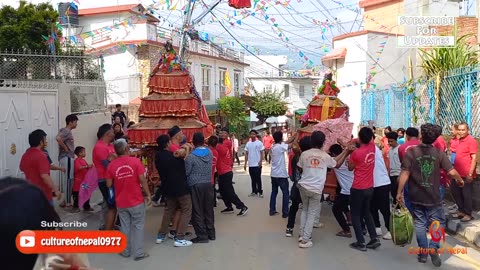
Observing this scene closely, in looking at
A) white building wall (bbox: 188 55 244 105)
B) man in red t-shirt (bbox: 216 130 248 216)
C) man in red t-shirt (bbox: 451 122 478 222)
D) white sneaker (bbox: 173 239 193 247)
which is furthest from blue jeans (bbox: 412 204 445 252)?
white building wall (bbox: 188 55 244 105)

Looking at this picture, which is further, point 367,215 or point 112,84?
point 112,84

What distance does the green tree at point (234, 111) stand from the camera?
30969mm

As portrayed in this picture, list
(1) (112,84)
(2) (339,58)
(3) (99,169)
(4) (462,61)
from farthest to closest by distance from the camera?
(1) (112,84)
(2) (339,58)
(4) (462,61)
(3) (99,169)

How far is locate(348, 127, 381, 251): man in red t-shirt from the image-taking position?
6527 millimetres

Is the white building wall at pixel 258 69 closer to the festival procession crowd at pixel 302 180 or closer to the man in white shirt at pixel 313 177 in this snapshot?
the festival procession crowd at pixel 302 180

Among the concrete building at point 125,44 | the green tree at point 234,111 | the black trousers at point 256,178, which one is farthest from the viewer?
the green tree at point 234,111

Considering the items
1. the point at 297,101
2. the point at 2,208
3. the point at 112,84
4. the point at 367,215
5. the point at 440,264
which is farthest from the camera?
the point at 297,101

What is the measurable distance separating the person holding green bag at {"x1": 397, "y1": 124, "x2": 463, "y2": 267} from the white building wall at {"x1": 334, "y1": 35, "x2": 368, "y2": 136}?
14.8 m

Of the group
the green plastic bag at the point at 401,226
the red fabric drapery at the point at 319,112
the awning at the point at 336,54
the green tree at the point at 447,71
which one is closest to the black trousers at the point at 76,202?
the red fabric drapery at the point at 319,112

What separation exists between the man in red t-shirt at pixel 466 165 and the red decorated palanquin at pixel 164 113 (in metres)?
4.70

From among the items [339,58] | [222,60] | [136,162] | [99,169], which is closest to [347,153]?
[136,162]

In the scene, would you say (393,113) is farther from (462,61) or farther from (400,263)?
(400,263)

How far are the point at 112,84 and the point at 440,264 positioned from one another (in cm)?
1999

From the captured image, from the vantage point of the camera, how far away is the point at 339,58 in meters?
21.8
